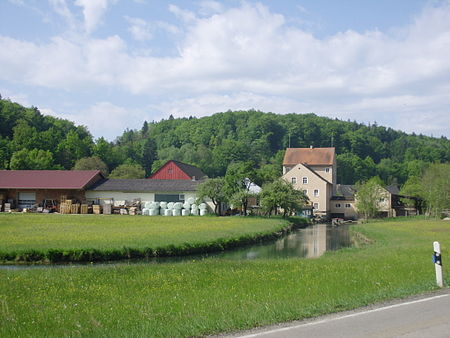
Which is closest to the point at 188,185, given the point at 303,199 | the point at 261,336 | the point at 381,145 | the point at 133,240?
the point at 303,199

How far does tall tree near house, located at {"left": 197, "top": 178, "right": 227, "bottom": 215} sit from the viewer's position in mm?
53812

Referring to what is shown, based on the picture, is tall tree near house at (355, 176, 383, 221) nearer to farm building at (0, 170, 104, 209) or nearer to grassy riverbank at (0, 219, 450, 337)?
farm building at (0, 170, 104, 209)

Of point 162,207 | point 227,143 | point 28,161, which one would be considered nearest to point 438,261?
point 162,207

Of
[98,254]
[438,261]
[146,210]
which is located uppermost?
[146,210]

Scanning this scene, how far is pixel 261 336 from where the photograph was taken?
774 cm

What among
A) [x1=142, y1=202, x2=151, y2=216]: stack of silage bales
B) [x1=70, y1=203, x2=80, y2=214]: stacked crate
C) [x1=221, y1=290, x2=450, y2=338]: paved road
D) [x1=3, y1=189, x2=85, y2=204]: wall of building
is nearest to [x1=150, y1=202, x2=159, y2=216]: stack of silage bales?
[x1=142, y1=202, x2=151, y2=216]: stack of silage bales

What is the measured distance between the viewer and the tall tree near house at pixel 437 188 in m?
64.5

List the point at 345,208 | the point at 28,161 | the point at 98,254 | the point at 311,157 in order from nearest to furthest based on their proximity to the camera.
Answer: the point at 98,254 < the point at 345,208 < the point at 28,161 < the point at 311,157

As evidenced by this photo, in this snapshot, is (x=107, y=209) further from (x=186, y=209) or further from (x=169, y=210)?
(x=186, y=209)

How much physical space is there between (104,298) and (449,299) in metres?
7.76

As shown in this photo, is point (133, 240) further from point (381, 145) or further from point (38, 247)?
point (381, 145)

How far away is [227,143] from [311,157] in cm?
4267

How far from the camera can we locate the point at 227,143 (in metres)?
130

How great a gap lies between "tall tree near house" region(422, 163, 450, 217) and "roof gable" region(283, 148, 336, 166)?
21.3 metres
